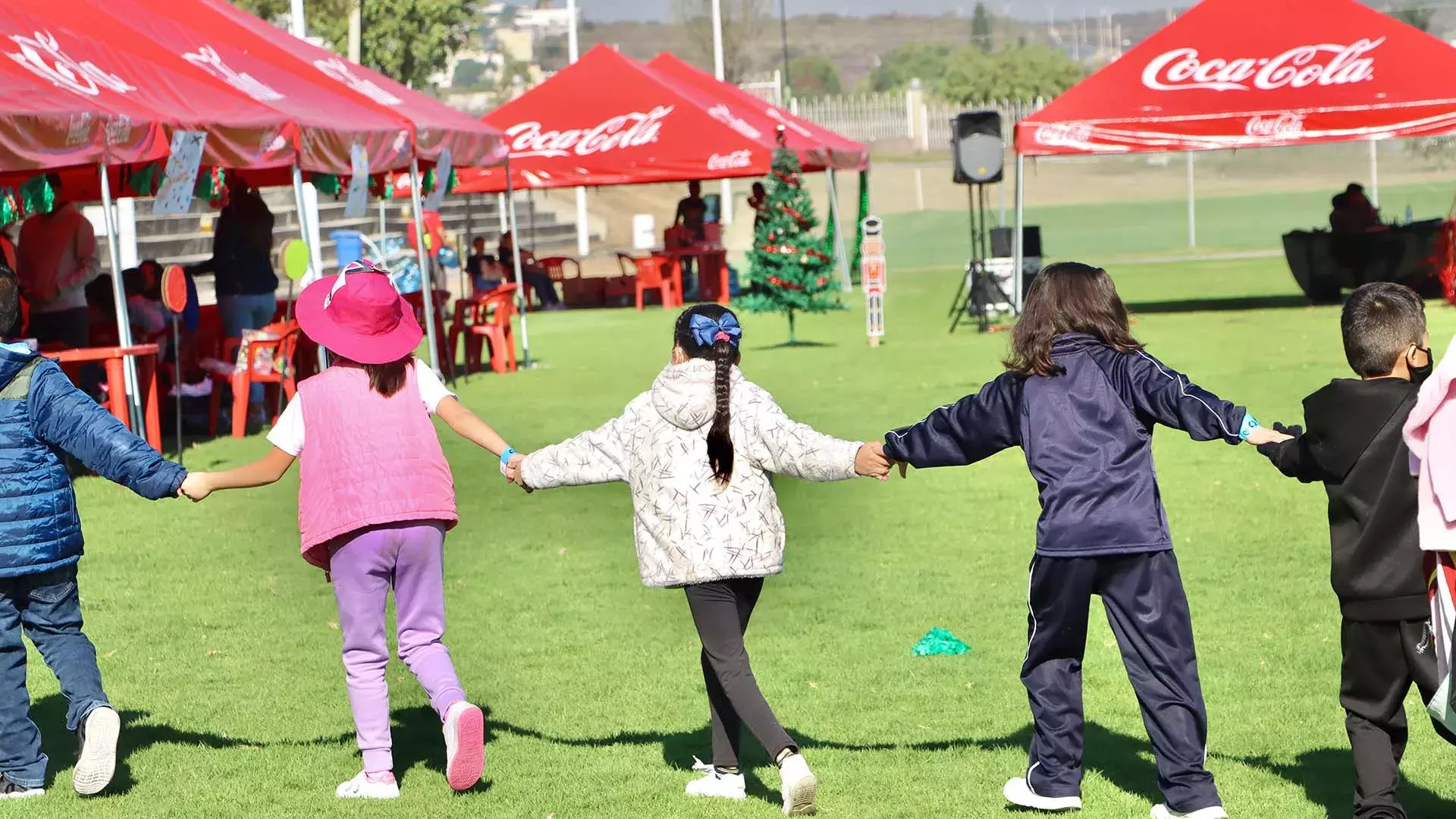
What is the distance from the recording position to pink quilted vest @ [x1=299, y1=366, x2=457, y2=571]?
523cm

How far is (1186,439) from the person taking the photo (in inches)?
530

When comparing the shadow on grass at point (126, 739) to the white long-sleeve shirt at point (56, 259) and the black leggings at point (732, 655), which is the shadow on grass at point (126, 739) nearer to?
the black leggings at point (732, 655)

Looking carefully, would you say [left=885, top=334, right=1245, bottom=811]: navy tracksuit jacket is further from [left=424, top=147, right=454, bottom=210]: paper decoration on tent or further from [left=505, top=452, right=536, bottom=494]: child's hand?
[left=424, top=147, right=454, bottom=210]: paper decoration on tent

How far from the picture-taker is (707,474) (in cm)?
516

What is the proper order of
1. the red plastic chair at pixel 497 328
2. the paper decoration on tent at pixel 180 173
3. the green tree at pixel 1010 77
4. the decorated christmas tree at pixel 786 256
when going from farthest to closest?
the green tree at pixel 1010 77
the decorated christmas tree at pixel 786 256
the red plastic chair at pixel 497 328
the paper decoration on tent at pixel 180 173

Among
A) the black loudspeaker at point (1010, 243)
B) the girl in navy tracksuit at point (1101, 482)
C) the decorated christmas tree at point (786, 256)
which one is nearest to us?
the girl in navy tracksuit at point (1101, 482)

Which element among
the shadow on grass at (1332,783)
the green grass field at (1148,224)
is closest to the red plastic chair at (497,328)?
the shadow on grass at (1332,783)

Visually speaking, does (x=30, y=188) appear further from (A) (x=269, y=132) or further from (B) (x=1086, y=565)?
(B) (x=1086, y=565)

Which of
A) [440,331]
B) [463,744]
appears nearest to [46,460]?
[463,744]

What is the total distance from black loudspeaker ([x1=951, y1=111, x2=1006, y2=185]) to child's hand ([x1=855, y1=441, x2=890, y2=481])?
18887 mm

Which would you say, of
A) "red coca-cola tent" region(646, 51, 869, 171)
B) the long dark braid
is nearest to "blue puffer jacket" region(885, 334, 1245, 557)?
the long dark braid

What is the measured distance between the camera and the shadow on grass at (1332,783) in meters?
5.13

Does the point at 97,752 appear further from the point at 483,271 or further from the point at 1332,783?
the point at 483,271

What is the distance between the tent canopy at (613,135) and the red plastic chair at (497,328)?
5965 mm
